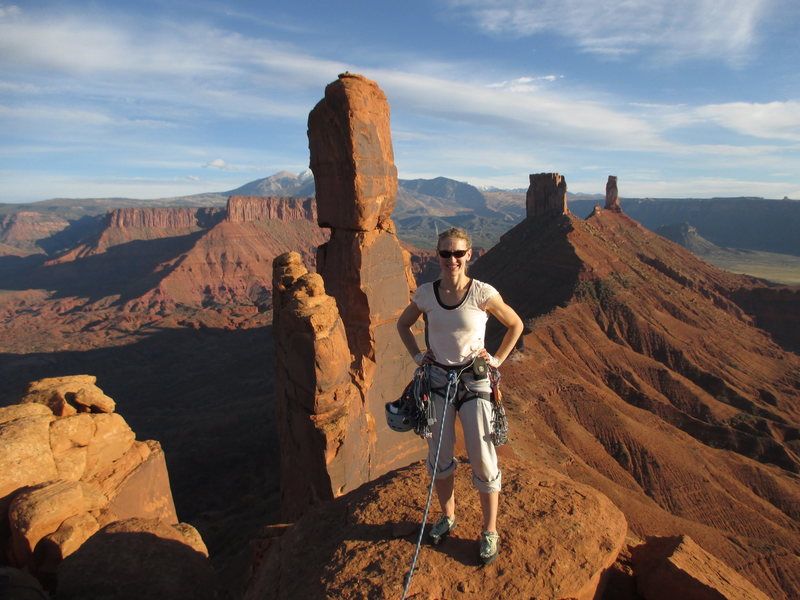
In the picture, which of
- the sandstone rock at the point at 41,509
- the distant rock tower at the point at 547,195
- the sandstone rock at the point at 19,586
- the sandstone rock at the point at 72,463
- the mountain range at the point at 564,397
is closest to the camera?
the sandstone rock at the point at 19,586

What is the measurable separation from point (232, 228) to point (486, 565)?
401 ft

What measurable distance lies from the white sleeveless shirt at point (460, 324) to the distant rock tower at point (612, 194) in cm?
8083

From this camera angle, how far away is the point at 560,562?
5020 mm

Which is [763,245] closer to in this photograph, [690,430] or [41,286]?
[690,430]

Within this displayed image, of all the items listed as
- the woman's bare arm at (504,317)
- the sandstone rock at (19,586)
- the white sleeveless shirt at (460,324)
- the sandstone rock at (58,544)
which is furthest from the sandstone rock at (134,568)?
the woman's bare arm at (504,317)

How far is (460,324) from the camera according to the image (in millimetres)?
5250

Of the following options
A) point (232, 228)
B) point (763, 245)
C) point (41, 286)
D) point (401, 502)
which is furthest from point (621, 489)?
point (763, 245)

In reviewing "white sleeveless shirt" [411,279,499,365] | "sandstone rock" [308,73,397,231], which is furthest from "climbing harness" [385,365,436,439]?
"sandstone rock" [308,73,397,231]

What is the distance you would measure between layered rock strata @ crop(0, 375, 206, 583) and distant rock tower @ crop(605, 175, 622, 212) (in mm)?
79777

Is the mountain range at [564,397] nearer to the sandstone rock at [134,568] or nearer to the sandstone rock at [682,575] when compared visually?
the sandstone rock at [682,575]

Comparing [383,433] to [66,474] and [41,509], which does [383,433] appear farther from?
[41,509]

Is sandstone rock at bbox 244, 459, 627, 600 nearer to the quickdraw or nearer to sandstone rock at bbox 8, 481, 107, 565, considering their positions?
the quickdraw

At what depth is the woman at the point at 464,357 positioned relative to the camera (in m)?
5.20

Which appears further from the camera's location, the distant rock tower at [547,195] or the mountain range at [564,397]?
the distant rock tower at [547,195]
